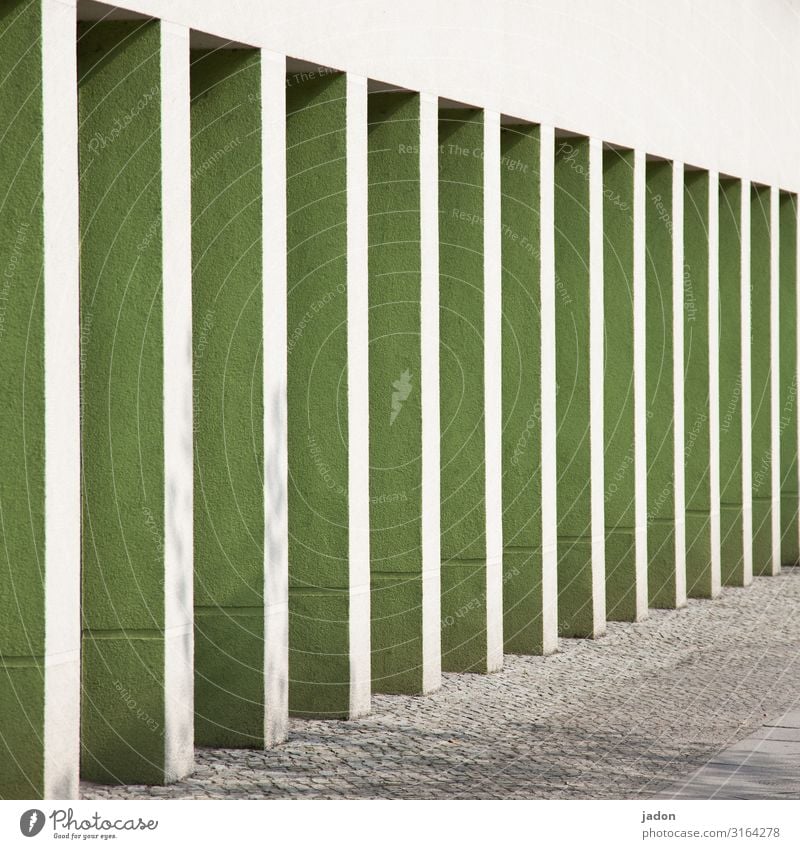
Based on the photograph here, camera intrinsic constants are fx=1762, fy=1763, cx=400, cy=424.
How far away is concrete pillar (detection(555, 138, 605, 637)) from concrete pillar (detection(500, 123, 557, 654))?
0.95m

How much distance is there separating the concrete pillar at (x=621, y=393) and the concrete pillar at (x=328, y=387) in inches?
183

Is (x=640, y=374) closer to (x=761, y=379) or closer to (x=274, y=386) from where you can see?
(x=761, y=379)

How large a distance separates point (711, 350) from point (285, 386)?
7739 millimetres

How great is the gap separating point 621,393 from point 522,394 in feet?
6.51

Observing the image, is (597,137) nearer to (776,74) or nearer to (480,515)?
(480,515)

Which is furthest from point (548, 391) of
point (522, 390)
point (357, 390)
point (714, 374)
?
point (714, 374)

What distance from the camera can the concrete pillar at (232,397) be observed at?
30.9ft

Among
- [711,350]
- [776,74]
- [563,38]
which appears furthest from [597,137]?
[776,74]

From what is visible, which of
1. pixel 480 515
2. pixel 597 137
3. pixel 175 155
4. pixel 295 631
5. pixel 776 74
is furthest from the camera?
pixel 776 74

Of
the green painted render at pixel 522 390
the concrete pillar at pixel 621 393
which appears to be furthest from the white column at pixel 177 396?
the concrete pillar at pixel 621 393

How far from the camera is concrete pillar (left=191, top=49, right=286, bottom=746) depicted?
30.9ft

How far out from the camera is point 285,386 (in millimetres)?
9602

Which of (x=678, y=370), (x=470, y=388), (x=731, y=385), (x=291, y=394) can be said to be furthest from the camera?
(x=731, y=385)

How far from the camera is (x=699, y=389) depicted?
16.5m
